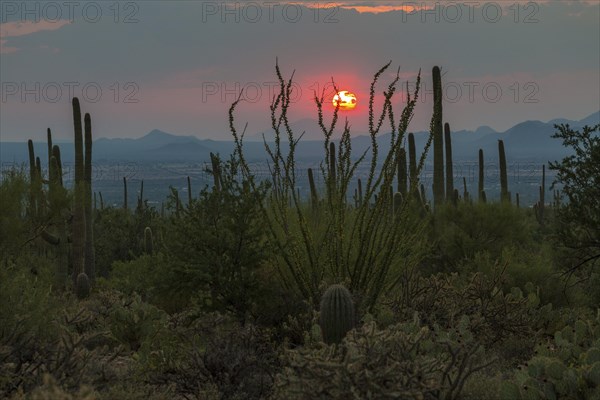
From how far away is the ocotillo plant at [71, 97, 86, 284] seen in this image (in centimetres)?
2153

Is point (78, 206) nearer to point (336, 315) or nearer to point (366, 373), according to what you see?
point (336, 315)

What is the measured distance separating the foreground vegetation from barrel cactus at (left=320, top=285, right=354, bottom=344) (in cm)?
2

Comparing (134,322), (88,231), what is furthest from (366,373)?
(88,231)

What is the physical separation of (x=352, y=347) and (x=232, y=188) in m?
5.80

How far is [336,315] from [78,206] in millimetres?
15149

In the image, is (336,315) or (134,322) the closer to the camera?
(336,315)

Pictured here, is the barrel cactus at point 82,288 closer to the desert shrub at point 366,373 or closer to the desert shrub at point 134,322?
the desert shrub at point 134,322

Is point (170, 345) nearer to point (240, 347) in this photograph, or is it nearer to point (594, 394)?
point (240, 347)

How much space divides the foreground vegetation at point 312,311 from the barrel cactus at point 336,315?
17 mm

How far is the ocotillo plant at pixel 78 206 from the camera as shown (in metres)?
21.5

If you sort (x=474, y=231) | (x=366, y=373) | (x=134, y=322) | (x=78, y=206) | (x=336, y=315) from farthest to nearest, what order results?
(x=78, y=206) < (x=474, y=231) < (x=134, y=322) < (x=336, y=315) < (x=366, y=373)

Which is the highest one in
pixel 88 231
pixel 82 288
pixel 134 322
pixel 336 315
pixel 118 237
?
pixel 336 315

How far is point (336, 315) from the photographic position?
7.89 metres

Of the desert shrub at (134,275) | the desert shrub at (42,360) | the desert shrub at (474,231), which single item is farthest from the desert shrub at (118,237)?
the desert shrub at (42,360)
